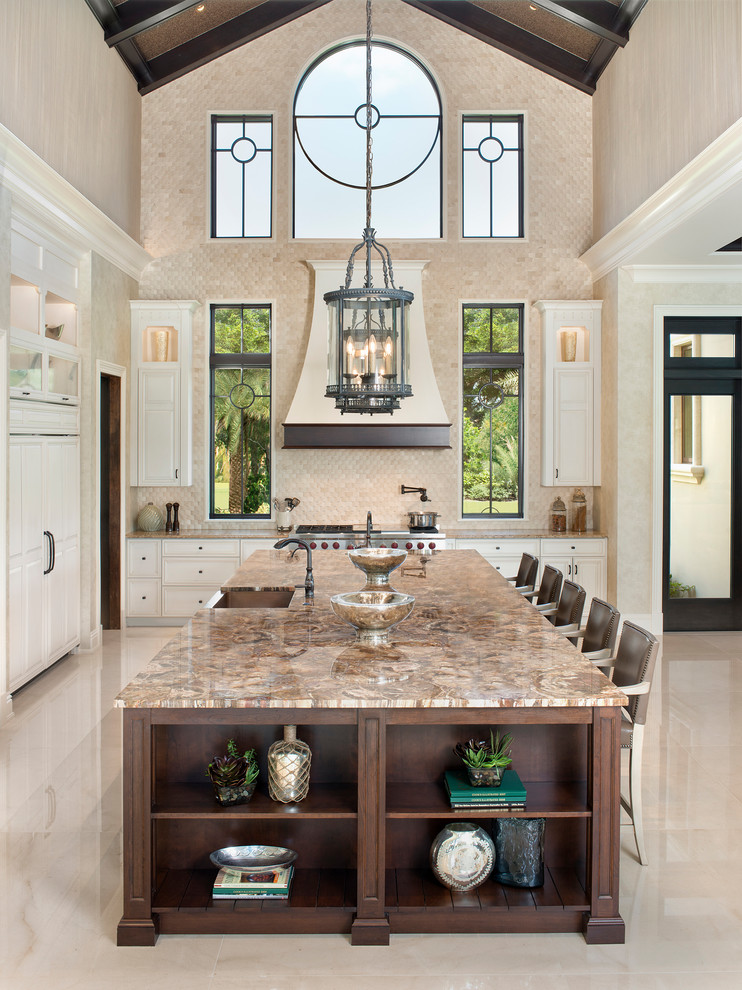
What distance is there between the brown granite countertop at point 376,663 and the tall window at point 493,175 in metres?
5.13

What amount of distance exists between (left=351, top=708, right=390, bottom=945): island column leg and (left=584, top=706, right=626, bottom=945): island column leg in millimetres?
666

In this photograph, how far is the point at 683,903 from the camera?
9.92 feet

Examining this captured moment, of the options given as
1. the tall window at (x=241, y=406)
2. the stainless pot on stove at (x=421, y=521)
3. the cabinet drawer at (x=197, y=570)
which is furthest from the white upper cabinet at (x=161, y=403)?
the stainless pot on stove at (x=421, y=521)

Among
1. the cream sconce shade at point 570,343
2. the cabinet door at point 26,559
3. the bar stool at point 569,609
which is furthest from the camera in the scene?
the cream sconce shade at point 570,343

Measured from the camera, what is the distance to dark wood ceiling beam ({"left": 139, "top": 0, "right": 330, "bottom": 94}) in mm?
8211

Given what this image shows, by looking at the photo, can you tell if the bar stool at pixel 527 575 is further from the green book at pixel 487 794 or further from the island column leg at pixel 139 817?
the island column leg at pixel 139 817

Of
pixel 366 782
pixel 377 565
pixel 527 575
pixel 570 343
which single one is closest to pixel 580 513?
pixel 570 343

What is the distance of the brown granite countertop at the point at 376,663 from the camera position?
2.67 m

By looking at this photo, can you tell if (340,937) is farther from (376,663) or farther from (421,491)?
(421,491)

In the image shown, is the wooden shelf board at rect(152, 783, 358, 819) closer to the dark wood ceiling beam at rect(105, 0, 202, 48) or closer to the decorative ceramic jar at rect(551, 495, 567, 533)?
the decorative ceramic jar at rect(551, 495, 567, 533)

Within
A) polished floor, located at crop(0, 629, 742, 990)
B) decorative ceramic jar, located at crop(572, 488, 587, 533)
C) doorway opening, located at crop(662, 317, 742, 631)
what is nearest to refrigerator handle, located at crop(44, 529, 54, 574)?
polished floor, located at crop(0, 629, 742, 990)

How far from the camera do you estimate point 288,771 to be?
110 inches

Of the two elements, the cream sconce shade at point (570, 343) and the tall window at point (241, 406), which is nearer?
the cream sconce shade at point (570, 343)

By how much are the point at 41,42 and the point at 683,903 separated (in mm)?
6235
